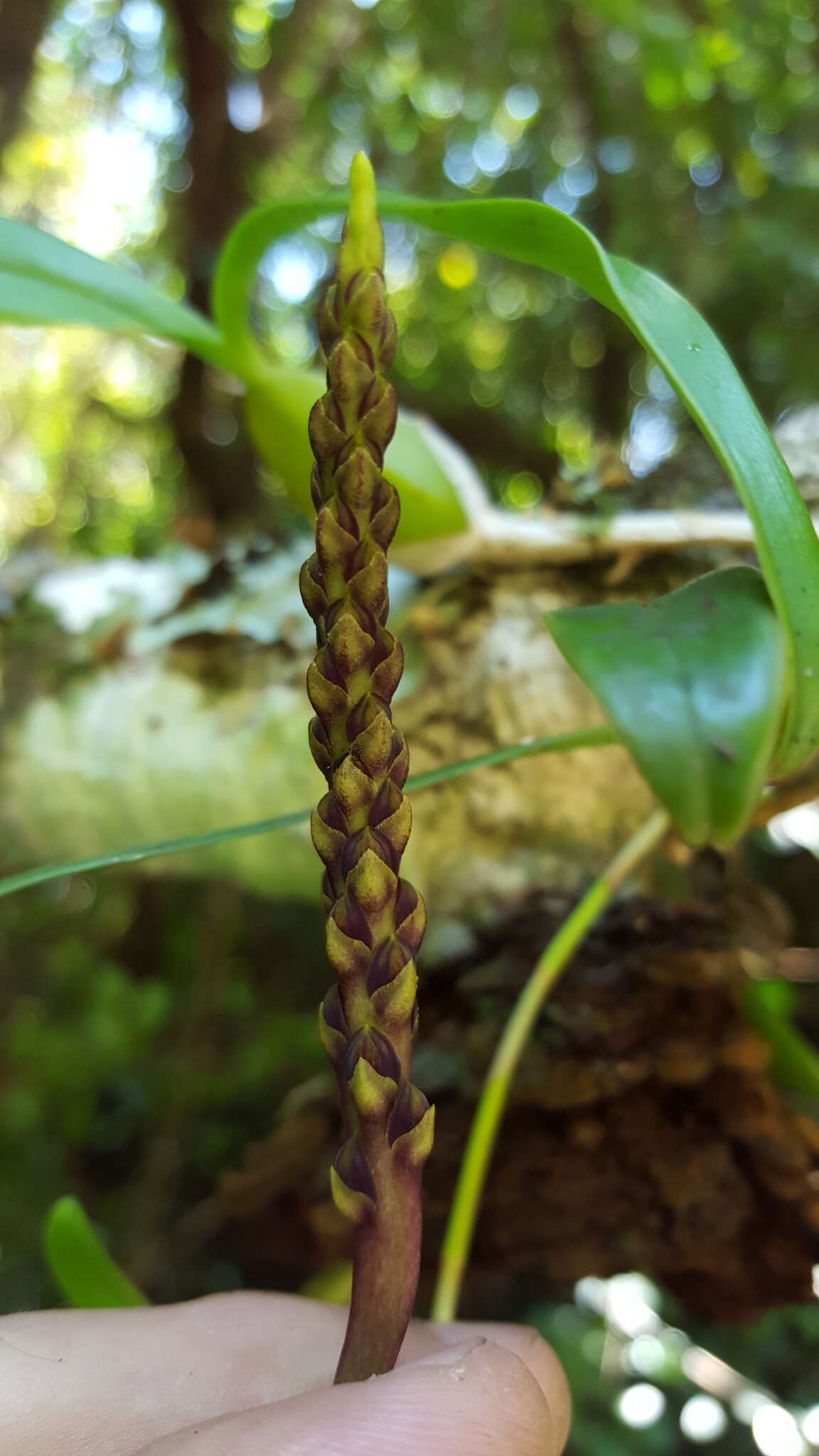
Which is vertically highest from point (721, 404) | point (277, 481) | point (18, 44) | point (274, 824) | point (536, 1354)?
point (18, 44)

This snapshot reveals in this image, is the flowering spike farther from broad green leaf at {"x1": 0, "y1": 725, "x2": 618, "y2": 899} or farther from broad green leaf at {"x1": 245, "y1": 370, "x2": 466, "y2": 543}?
broad green leaf at {"x1": 245, "y1": 370, "x2": 466, "y2": 543}

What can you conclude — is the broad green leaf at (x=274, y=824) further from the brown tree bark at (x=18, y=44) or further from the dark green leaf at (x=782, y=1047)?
the brown tree bark at (x=18, y=44)

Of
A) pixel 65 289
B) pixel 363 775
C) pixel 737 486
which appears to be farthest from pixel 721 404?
pixel 65 289

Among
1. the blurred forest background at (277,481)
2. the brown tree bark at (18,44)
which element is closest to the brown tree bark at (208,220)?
the blurred forest background at (277,481)

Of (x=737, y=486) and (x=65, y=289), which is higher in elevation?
(x=65, y=289)

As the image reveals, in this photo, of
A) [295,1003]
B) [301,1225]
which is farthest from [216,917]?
[301,1225]

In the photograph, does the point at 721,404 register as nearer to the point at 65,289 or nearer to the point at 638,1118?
the point at 65,289

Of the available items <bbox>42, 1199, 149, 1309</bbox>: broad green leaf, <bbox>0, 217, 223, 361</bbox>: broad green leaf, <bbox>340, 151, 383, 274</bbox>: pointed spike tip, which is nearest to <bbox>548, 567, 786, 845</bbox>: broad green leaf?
<bbox>340, 151, 383, 274</bbox>: pointed spike tip

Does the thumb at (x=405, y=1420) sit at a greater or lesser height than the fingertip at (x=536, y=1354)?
greater
